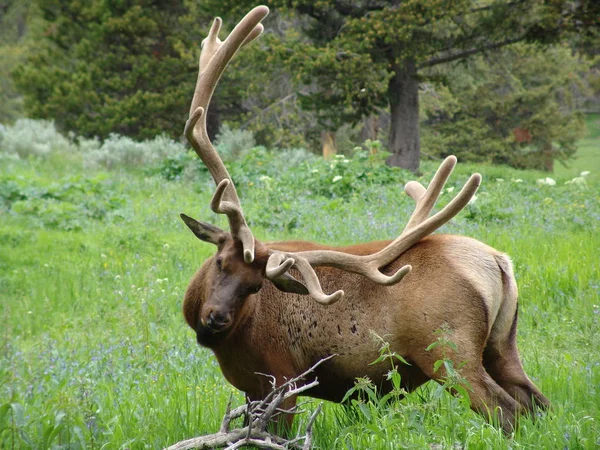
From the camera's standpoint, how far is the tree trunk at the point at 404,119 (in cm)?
1959

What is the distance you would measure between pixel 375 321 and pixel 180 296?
180 inches

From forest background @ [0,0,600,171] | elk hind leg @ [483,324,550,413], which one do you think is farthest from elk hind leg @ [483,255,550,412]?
forest background @ [0,0,600,171]

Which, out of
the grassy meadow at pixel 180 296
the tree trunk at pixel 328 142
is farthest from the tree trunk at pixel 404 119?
the tree trunk at pixel 328 142

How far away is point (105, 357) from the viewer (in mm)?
6750

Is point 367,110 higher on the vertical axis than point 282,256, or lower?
higher

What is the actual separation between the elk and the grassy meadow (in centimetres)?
25

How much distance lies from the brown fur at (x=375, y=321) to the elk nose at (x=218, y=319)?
2 centimetres

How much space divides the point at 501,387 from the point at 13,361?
4.40 m

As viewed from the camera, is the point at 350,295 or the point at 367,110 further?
the point at 367,110

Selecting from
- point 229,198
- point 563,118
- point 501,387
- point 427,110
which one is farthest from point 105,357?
point 563,118

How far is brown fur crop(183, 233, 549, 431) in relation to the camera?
13.9 feet

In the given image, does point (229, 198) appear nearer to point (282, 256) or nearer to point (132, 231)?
point (282, 256)

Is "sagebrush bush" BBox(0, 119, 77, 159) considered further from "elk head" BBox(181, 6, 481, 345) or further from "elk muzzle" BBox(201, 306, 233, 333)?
"elk muzzle" BBox(201, 306, 233, 333)

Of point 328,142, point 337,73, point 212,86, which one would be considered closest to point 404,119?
point 337,73
